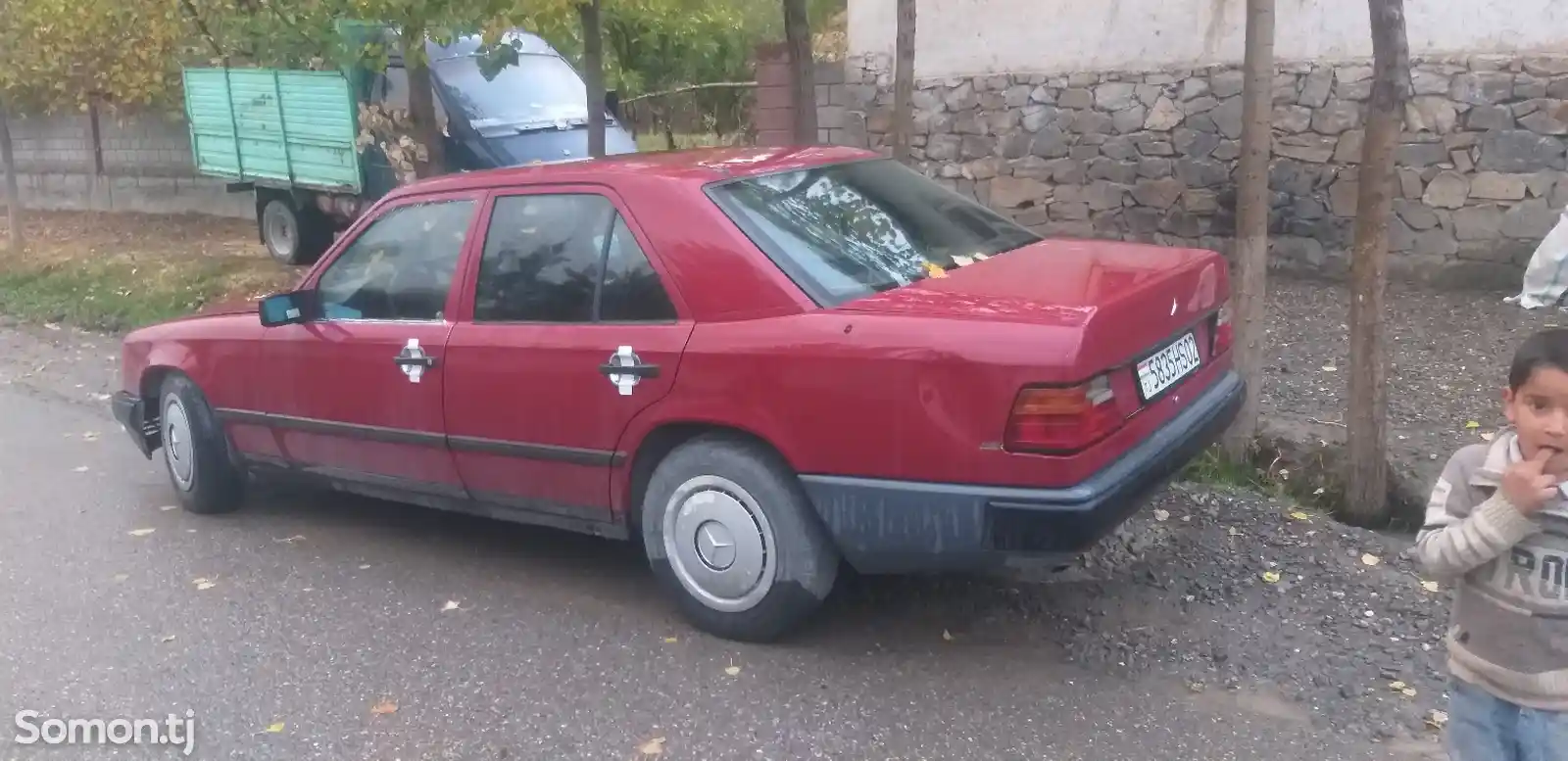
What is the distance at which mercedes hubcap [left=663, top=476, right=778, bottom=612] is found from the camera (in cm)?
416

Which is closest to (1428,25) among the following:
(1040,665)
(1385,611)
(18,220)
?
(1385,611)

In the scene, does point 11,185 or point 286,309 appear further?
point 11,185

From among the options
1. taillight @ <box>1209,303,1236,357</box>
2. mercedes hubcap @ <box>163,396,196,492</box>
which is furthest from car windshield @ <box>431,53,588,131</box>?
taillight @ <box>1209,303,1236,357</box>

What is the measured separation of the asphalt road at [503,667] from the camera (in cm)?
373

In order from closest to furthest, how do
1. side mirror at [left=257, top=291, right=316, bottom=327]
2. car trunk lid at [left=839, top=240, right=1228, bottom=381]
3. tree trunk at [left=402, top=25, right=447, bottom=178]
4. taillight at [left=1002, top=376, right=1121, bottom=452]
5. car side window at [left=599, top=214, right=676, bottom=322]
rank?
1. taillight at [left=1002, top=376, right=1121, bottom=452]
2. car trunk lid at [left=839, top=240, right=1228, bottom=381]
3. car side window at [left=599, top=214, right=676, bottom=322]
4. side mirror at [left=257, top=291, right=316, bottom=327]
5. tree trunk at [left=402, top=25, right=447, bottom=178]

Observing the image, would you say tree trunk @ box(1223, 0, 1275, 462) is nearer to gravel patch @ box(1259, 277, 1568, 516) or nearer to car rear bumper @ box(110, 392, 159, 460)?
gravel patch @ box(1259, 277, 1568, 516)

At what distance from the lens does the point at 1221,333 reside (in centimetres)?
471

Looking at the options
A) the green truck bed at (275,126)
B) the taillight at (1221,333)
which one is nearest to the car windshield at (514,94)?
the green truck bed at (275,126)

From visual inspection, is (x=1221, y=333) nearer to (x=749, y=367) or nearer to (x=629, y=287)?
(x=749, y=367)

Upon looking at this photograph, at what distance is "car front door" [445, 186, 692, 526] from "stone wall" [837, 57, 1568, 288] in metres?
5.86

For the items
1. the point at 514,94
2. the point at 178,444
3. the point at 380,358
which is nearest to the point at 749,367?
the point at 380,358

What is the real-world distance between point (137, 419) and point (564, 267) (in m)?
2.77

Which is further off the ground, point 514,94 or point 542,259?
point 514,94

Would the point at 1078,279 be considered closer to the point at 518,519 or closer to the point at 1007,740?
the point at 1007,740
